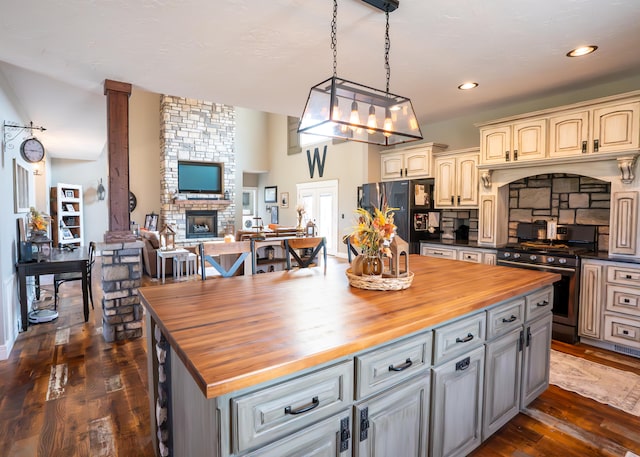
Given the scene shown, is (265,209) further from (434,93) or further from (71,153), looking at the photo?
(434,93)

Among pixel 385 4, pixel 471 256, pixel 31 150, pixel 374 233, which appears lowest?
pixel 471 256

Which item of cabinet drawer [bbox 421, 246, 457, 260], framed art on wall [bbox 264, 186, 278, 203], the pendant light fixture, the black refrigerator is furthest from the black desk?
framed art on wall [bbox 264, 186, 278, 203]

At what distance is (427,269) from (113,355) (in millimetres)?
2935

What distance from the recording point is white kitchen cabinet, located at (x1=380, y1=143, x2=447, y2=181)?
5.10 meters

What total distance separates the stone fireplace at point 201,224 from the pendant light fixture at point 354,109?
781 cm

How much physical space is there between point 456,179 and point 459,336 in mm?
3487

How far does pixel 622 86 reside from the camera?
11.8 feet

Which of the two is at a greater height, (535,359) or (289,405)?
(289,405)

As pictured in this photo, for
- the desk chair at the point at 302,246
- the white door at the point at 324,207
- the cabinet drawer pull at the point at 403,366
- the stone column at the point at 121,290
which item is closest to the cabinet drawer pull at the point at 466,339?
the cabinet drawer pull at the point at 403,366

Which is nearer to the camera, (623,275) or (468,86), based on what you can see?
(623,275)

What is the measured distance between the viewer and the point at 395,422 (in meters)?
1.45

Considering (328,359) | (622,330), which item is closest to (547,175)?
(622,330)

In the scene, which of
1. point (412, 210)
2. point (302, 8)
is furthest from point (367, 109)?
point (412, 210)

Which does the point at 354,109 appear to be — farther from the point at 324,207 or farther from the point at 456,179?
the point at 324,207
